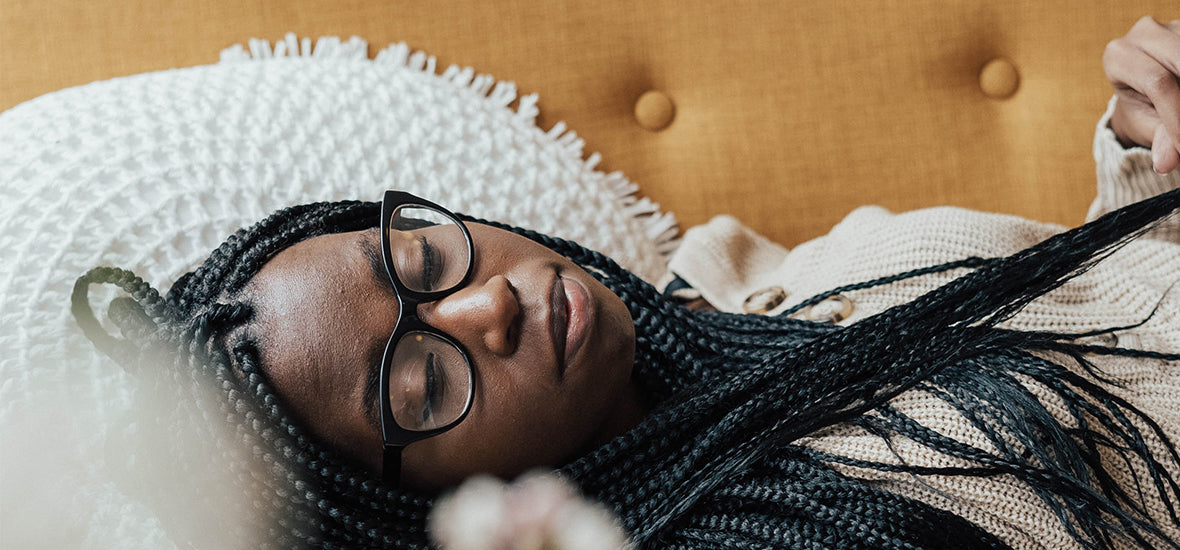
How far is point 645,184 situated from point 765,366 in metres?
0.44

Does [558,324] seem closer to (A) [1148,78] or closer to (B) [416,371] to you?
(B) [416,371]

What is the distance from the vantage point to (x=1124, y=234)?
642mm

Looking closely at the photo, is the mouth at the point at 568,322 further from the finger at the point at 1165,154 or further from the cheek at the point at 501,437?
the finger at the point at 1165,154

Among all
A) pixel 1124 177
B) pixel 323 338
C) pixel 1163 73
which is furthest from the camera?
pixel 1124 177

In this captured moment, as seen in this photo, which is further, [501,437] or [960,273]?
[960,273]

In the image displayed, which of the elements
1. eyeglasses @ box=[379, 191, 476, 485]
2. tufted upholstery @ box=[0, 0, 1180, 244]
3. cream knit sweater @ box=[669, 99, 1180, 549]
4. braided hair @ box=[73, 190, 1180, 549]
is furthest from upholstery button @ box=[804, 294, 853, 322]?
eyeglasses @ box=[379, 191, 476, 485]

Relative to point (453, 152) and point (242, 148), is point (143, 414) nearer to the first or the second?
point (242, 148)

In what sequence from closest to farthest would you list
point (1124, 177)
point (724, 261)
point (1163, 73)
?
point (1163, 73)
point (1124, 177)
point (724, 261)

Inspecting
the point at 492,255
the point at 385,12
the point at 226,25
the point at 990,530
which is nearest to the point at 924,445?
the point at 990,530

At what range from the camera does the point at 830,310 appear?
0.83 m

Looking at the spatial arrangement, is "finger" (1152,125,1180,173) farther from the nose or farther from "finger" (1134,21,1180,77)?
the nose

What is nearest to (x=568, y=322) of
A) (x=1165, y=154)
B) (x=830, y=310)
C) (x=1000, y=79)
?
(x=830, y=310)

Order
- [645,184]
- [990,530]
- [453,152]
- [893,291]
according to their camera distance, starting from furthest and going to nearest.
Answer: [645,184] → [453,152] → [893,291] → [990,530]

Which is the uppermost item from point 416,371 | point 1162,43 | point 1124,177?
point 1162,43
